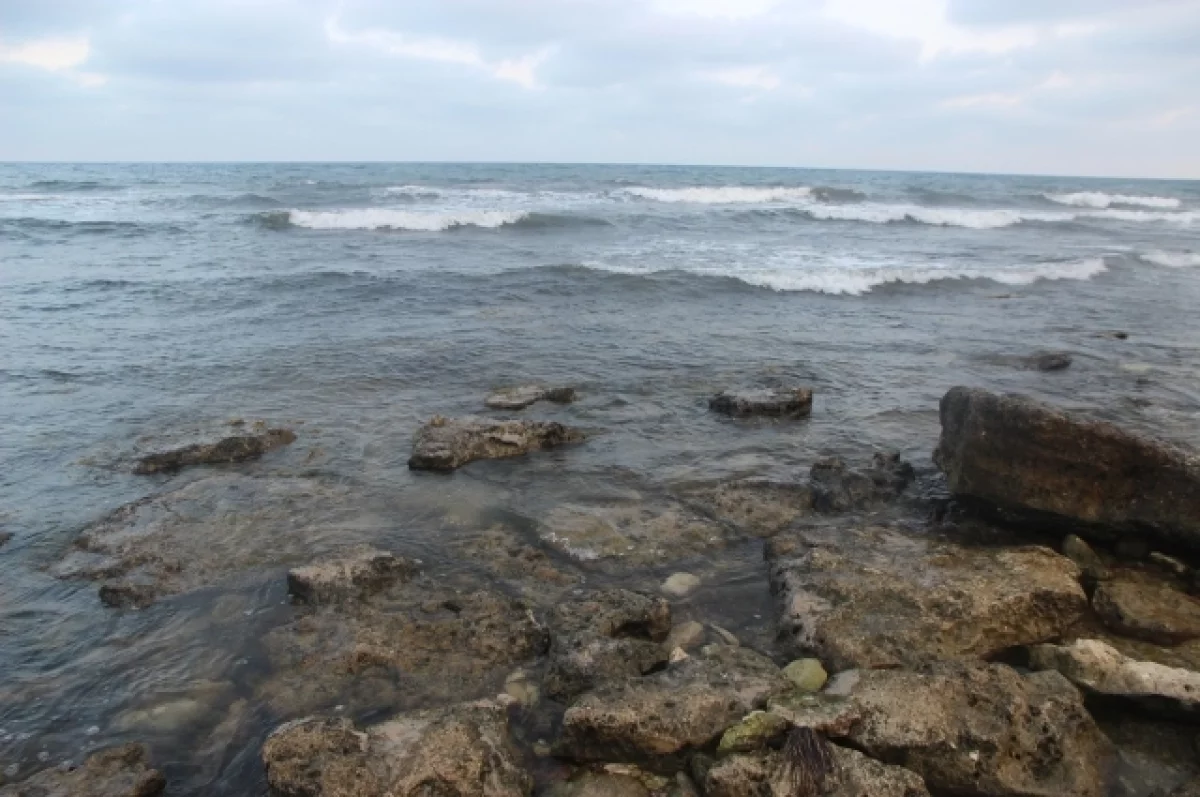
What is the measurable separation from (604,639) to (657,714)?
0.78 metres

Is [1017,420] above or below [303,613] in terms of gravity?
above

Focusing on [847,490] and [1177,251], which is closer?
[847,490]

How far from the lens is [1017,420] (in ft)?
19.4

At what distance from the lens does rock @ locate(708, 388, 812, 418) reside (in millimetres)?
9125

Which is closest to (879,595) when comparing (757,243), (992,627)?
(992,627)

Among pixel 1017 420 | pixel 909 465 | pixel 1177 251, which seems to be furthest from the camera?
pixel 1177 251

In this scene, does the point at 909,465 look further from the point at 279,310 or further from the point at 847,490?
the point at 279,310

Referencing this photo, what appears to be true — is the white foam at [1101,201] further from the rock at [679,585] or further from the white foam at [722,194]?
the rock at [679,585]

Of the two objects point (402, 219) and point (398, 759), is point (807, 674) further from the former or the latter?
point (402, 219)

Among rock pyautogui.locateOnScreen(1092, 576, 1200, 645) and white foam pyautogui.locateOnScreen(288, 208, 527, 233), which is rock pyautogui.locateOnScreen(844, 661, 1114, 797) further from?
white foam pyautogui.locateOnScreen(288, 208, 527, 233)

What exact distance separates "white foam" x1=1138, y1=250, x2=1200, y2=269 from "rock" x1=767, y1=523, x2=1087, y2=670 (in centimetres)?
2267

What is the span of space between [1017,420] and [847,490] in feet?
5.01

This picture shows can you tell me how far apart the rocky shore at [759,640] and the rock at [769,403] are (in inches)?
69.2

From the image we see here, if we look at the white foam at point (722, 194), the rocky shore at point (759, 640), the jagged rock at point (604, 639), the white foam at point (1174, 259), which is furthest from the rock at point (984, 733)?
the white foam at point (722, 194)
